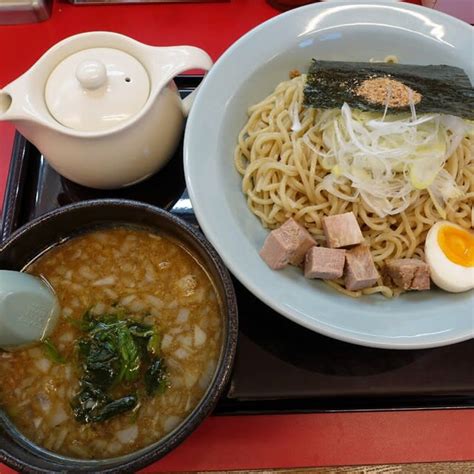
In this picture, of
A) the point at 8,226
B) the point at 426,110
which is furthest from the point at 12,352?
the point at 426,110

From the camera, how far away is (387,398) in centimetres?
169

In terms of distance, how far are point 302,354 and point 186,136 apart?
842 mm

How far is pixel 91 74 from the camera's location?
1573mm

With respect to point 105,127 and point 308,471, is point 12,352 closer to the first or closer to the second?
point 105,127

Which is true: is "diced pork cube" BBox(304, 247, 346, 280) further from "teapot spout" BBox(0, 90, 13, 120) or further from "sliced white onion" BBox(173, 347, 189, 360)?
"teapot spout" BBox(0, 90, 13, 120)

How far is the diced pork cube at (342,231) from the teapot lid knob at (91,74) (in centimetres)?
87

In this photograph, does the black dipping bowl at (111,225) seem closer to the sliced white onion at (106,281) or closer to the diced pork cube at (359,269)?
the sliced white onion at (106,281)

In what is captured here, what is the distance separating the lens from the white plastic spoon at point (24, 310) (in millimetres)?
1454

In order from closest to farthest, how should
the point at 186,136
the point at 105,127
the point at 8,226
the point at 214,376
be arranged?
the point at 214,376, the point at 105,127, the point at 186,136, the point at 8,226

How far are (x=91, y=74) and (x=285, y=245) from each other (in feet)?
2.65

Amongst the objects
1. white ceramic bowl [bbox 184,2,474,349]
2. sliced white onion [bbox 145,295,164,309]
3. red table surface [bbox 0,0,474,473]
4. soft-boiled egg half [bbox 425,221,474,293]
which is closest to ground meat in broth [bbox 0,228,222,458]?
sliced white onion [bbox 145,295,164,309]

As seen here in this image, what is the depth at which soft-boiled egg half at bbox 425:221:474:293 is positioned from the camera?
1697 millimetres

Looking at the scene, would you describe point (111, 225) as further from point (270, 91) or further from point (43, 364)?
point (270, 91)

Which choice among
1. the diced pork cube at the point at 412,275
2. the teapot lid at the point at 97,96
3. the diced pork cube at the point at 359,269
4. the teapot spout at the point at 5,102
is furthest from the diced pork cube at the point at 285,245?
the teapot spout at the point at 5,102
